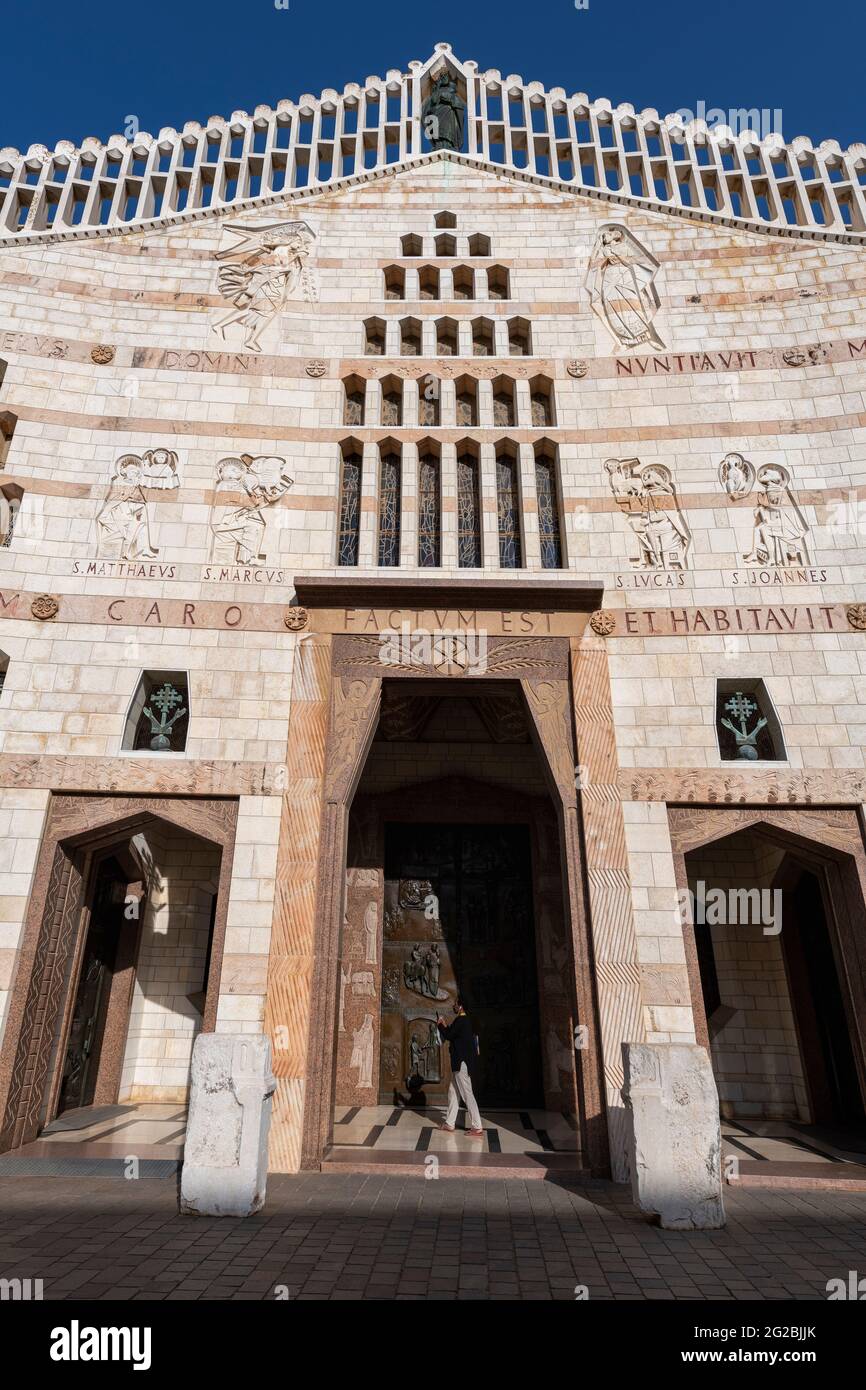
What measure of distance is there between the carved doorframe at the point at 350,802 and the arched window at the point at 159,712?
8.30 feet

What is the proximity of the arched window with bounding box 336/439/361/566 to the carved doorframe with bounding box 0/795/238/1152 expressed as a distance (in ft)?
16.2

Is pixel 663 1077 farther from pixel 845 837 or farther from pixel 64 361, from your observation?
pixel 64 361

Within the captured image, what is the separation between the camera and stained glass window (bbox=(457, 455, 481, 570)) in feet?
42.7

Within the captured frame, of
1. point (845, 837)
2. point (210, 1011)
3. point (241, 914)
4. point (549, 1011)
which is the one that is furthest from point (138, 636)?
point (845, 837)

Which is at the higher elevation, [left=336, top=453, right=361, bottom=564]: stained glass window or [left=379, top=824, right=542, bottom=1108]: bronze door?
[left=336, top=453, right=361, bottom=564]: stained glass window

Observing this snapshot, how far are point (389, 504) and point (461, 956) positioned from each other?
8616 mm

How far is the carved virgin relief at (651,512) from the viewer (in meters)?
12.2

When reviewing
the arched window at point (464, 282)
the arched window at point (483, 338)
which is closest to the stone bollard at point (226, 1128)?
the arched window at point (483, 338)

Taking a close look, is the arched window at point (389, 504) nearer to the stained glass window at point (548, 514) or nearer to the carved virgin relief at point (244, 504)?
the carved virgin relief at point (244, 504)

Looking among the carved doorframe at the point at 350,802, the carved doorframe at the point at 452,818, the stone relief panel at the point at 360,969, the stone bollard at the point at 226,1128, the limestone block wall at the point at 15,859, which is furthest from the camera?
the carved doorframe at the point at 452,818

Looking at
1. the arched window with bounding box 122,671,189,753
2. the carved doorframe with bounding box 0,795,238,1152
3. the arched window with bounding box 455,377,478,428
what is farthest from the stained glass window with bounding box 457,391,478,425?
the carved doorframe with bounding box 0,795,238,1152

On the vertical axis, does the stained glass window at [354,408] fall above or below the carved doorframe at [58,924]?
above

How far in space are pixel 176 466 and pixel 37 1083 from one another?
10050mm

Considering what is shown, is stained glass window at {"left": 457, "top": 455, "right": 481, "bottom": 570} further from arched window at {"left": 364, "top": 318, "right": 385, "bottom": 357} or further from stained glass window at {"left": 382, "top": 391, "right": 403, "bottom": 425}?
arched window at {"left": 364, "top": 318, "right": 385, "bottom": 357}
